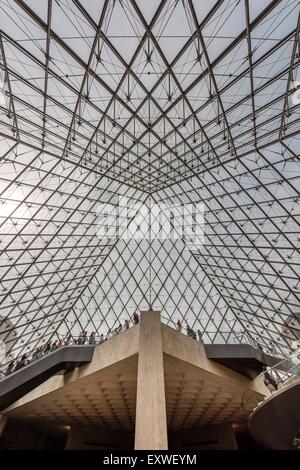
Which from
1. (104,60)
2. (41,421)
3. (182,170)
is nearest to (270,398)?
(104,60)

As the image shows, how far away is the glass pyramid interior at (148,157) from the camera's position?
10555 mm

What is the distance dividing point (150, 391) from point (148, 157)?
20.0m

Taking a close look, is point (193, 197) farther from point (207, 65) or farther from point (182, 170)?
point (207, 65)

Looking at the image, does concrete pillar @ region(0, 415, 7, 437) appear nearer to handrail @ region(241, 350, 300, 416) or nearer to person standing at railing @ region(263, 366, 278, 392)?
handrail @ region(241, 350, 300, 416)

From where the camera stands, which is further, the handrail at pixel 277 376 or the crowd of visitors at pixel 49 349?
the crowd of visitors at pixel 49 349

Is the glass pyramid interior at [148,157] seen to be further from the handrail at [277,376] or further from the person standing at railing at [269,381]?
the person standing at railing at [269,381]

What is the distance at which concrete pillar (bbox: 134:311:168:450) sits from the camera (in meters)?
7.43

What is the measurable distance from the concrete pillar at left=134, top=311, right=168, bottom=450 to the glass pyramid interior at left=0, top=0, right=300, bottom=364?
41.0ft

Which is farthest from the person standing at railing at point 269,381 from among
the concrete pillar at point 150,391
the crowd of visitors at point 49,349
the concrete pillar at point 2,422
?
the concrete pillar at point 2,422

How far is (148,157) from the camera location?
23.2 meters

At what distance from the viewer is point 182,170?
2523 centimetres

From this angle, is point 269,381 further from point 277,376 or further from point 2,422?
point 2,422

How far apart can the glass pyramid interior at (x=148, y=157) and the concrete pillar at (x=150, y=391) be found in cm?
1249
